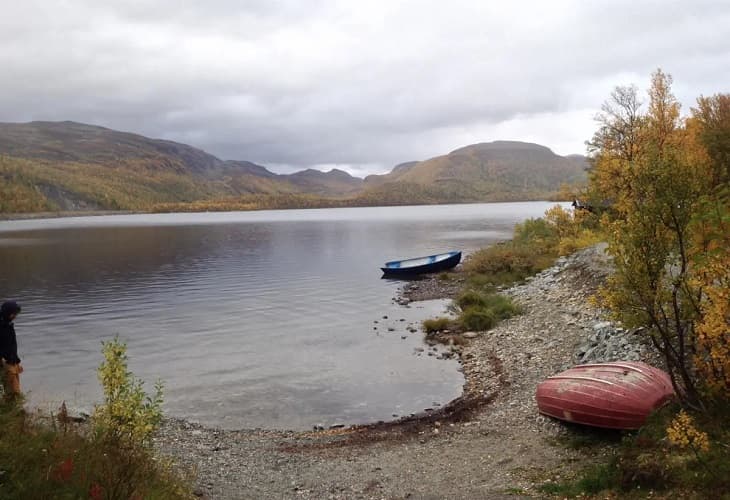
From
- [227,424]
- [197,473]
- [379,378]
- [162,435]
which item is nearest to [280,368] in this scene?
[379,378]

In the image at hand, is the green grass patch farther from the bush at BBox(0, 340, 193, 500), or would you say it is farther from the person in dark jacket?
the person in dark jacket

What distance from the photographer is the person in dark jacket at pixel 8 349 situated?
1215 cm

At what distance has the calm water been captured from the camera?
19.4 metres

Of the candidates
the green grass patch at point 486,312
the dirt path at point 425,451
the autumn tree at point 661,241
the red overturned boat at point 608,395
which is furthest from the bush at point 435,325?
the autumn tree at point 661,241

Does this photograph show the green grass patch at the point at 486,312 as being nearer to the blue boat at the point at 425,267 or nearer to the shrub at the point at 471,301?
the shrub at the point at 471,301

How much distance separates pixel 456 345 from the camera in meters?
25.0

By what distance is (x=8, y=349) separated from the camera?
1260 centimetres

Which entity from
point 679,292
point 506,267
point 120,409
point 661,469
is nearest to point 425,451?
point 661,469

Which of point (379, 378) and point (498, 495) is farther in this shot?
point (379, 378)

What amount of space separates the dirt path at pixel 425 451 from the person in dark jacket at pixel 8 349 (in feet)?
14.2

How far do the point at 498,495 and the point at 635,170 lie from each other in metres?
6.31

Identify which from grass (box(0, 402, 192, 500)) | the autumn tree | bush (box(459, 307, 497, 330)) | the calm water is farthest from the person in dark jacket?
bush (box(459, 307, 497, 330))

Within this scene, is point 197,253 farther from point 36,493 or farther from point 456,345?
point 36,493

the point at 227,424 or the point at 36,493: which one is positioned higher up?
the point at 36,493
